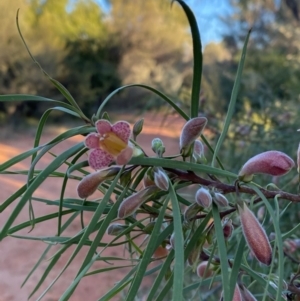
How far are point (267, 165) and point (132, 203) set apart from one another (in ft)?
0.27

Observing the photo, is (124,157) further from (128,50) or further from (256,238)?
(128,50)

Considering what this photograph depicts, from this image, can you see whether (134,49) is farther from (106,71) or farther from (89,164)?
(89,164)

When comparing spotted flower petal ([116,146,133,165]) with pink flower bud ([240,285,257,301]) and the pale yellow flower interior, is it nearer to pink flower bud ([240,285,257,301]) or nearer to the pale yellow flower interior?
the pale yellow flower interior

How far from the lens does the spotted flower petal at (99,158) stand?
0.76 ft

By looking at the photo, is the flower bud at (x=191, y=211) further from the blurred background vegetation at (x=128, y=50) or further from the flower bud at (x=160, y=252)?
the blurred background vegetation at (x=128, y=50)

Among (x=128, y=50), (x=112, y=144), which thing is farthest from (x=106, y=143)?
(x=128, y=50)

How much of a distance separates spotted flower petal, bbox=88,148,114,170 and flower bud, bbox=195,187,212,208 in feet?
0.17

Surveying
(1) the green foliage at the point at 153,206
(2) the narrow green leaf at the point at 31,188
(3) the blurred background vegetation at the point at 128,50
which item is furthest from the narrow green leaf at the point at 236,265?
(3) the blurred background vegetation at the point at 128,50

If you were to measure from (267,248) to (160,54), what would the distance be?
24.7 ft

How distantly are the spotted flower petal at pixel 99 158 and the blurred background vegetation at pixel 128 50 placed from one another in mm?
1511

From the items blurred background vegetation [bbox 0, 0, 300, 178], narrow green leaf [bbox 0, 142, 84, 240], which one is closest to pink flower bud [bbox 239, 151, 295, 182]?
narrow green leaf [bbox 0, 142, 84, 240]

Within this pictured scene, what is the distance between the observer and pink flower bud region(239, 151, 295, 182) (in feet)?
0.81

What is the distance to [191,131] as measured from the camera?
247 mm

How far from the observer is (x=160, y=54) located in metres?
7.55
